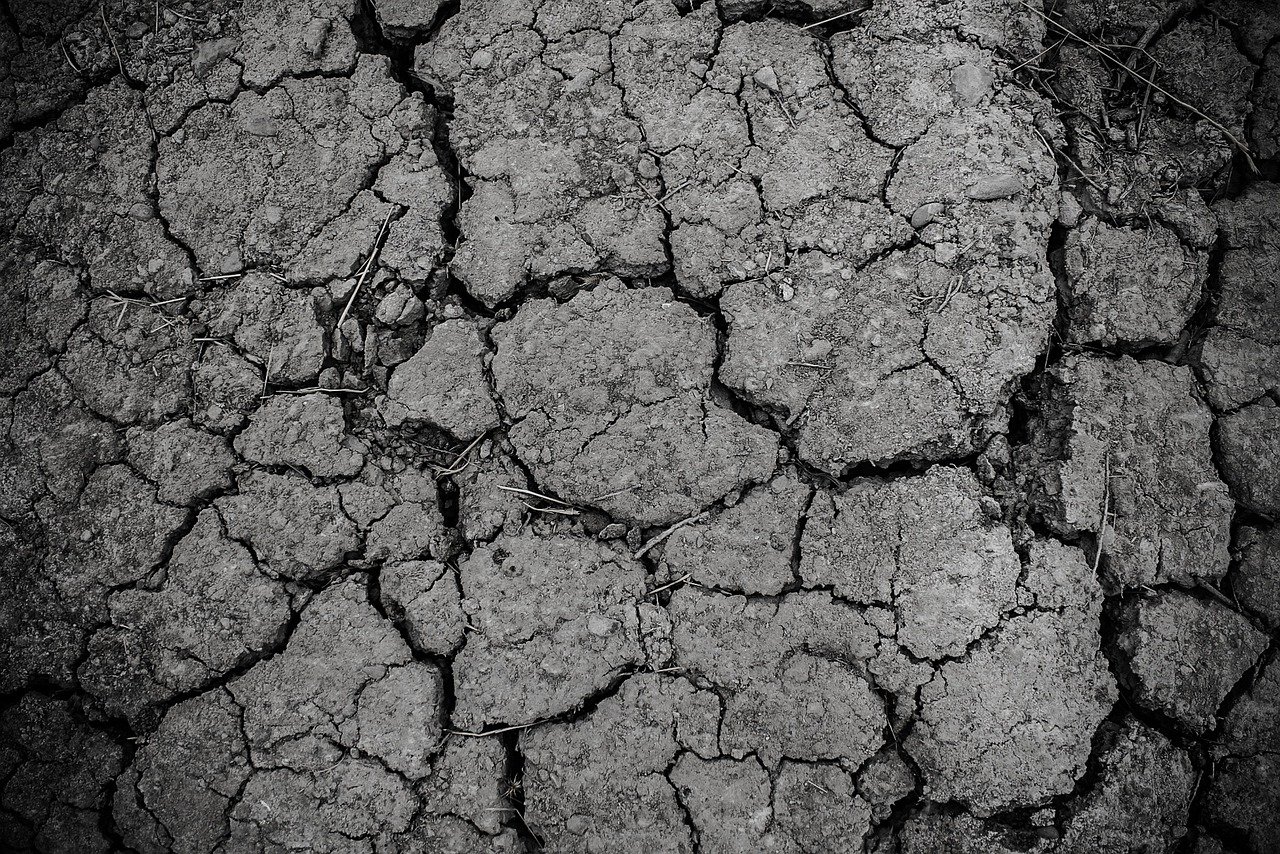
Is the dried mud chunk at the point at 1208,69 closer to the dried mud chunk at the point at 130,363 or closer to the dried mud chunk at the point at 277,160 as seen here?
the dried mud chunk at the point at 277,160

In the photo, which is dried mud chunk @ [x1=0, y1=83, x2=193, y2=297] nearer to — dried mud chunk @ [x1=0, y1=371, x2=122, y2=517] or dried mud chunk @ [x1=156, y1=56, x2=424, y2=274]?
dried mud chunk @ [x1=156, y1=56, x2=424, y2=274]

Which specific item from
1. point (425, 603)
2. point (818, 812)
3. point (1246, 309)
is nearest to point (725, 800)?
point (818, 812)

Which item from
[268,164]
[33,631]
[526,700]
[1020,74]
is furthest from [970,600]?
[33,631]

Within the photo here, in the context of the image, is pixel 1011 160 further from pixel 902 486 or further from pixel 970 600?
pixel 970 600

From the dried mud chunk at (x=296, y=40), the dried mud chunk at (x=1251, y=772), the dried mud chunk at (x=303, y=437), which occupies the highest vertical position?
the dried mud chunk at (x=296, y=40)

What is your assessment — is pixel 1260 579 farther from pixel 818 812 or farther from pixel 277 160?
pixel 277 160

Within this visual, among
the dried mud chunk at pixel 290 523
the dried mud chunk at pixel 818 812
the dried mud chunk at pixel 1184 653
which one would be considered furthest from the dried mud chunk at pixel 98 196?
the dried mud chunk at pixel 1184 653
